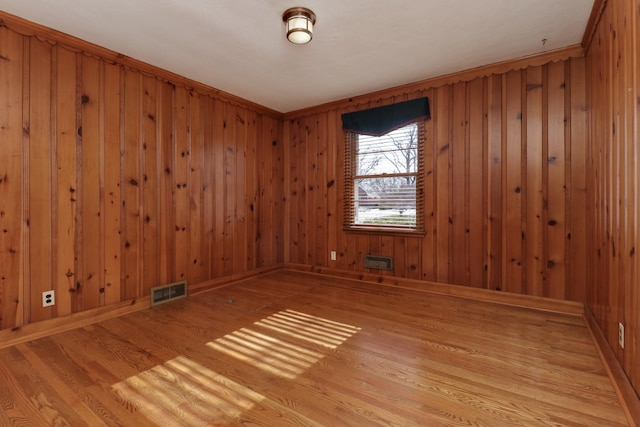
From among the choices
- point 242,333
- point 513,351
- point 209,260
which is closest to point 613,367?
point 513,351

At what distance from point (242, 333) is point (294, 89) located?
283 centimetres

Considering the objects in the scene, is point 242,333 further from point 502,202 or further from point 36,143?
point 502,202

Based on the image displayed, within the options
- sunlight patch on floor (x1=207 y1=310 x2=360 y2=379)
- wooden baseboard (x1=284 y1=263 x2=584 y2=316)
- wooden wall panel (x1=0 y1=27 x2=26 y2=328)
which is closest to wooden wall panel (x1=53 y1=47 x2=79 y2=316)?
wooden wall panel (x1=0 y1=27 x2=26 y2=328)

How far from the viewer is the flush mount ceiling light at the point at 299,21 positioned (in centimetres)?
215

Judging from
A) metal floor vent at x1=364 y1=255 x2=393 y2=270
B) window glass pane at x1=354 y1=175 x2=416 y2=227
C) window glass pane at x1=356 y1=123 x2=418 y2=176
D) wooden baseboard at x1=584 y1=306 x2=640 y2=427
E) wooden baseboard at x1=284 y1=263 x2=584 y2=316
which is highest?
window glass pane at x1=356 y1=123 x2=418 y2=176

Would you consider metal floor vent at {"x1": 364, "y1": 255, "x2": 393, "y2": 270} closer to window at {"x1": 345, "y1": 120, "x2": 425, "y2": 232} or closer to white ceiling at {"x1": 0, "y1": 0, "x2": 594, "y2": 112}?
window at {"x1": 345, "y1": 120, "x2": 425, "y2": 232}

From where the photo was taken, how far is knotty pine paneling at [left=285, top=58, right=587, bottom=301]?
9.00 ft

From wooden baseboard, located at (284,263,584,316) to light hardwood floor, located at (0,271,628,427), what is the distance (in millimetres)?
123

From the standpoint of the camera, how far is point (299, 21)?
2170 millimetres

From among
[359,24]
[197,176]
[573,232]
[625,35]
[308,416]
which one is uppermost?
[359,24]

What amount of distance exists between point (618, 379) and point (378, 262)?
7.81ft

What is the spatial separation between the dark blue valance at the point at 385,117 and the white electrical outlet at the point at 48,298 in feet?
11.5

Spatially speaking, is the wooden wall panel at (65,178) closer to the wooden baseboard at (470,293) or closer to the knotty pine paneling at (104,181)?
the knotty pine paneling at (104,181)

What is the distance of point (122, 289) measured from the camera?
112 inches
